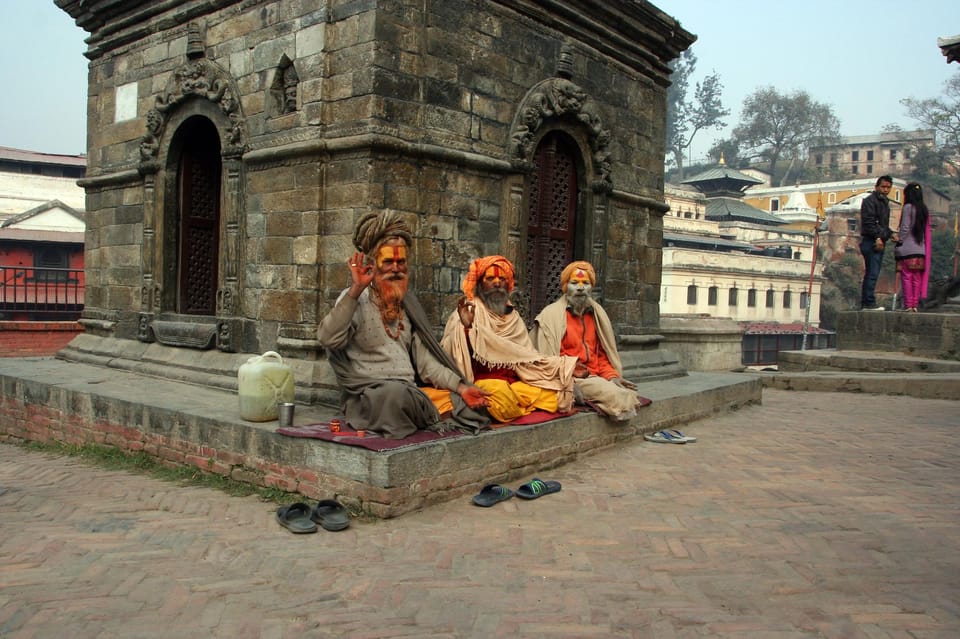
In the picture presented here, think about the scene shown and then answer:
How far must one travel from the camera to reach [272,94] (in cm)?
752

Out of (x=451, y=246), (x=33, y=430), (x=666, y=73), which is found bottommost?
(x=33, y=430)

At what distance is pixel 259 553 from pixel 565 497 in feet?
7.25

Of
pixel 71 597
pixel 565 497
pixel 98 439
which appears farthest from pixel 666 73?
pixel 71 597

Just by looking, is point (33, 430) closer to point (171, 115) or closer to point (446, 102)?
point (171, 115)

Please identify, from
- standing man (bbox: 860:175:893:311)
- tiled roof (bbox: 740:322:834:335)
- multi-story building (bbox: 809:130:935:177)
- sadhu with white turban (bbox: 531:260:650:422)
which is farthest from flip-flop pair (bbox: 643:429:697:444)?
multi-story building (bbox: 809:130:935:177)

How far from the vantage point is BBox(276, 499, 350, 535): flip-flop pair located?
15.9 feet

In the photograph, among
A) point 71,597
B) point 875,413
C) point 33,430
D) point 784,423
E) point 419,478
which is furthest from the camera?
point 875,413

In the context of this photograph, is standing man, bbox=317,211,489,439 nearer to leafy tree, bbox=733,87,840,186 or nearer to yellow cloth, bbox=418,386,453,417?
yellow cloth, bbox=418,386,453,417

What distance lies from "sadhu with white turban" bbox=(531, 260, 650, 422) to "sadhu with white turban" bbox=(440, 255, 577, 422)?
1.57ft

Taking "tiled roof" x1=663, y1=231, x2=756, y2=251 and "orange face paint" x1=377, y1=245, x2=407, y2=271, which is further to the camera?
"tiled roof" x1=663, y1=231, x2=756, y2=251

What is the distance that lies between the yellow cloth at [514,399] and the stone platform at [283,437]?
169 millimetres

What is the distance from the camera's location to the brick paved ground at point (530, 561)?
3.59m

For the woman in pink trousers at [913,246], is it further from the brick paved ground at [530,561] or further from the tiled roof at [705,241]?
the tiled roof at [705,241]

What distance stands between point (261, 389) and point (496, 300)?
2.05 m
